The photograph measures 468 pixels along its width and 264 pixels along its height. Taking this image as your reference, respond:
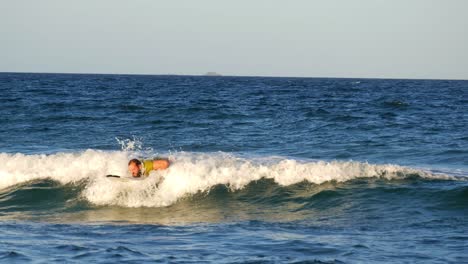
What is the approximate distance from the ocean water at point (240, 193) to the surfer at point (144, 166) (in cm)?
49

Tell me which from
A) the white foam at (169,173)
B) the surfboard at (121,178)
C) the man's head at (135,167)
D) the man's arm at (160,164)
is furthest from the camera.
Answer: the white foam at (169,173)

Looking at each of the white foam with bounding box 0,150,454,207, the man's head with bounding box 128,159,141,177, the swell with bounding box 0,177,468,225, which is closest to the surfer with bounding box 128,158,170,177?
the man's head with bounding box 128,159,141,177

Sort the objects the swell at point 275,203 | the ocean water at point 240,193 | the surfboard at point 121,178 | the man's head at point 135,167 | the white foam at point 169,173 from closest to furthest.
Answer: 1. the ocean water at point 240,193
2. the swell at point 275,203
3. the man's head at point 135,167
4. the surfboard at point 121,178
5. the white foam at point 169,173

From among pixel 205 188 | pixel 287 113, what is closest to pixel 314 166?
pixel 205 188

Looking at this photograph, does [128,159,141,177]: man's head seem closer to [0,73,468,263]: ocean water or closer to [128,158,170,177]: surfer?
[128,158,170,177]: surfer

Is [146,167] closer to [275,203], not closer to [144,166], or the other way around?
[144,166]

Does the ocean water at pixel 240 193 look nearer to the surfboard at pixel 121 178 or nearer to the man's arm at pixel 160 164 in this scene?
the surfboard at pixel 121 178

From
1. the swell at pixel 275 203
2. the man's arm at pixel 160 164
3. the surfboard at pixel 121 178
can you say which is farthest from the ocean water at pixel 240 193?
the man's arm at pixel 160 164

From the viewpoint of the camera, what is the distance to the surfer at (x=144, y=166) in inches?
556

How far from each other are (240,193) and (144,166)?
218 centimetres

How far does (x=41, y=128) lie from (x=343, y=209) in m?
16.7

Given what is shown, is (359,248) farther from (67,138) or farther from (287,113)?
(287,113)

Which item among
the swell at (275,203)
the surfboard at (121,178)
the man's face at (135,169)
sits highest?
the man's face at (135,169)

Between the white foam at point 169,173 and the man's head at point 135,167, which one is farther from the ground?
the man's head at point 135,167
